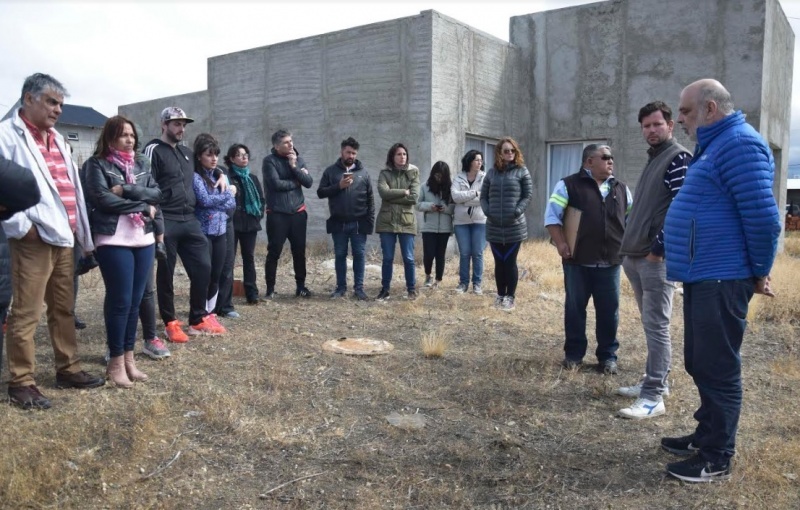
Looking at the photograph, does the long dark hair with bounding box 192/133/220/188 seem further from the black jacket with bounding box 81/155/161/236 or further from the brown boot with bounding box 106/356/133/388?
the brown boot with bounding box 106/356/133/388

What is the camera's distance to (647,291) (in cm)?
438

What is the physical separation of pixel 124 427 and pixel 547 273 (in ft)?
23.0

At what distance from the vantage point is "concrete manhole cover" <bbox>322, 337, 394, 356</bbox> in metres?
5.77

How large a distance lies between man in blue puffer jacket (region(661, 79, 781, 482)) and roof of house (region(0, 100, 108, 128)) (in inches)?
1846

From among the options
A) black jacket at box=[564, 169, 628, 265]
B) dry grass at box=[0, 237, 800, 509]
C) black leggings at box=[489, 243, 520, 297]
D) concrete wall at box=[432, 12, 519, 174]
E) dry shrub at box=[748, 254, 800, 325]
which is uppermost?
concrete wall at box=[432, 12, 519, 174]

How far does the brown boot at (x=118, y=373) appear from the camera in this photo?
4.56 meters

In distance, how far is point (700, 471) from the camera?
332 cm

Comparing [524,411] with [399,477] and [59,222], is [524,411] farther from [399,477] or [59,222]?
[59,222]

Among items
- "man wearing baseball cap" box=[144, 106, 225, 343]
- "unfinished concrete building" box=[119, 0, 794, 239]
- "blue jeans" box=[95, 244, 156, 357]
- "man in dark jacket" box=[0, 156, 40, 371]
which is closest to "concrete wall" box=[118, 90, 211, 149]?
"unfinished concrete building" box=[119, 0, 794, 239]

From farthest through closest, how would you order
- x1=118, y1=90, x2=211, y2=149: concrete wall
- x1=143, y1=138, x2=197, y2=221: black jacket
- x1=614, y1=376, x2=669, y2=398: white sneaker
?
x1=118, y1=90, x2=211, y2=149: concrete wall
x1=143, y1=138, x2=197, y2=221: black jacket
x1=614, y1=376, x2=669, y2=398: white sneaker

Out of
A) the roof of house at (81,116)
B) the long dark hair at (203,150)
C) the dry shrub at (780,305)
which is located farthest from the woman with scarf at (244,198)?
the roof of house at (81,116)

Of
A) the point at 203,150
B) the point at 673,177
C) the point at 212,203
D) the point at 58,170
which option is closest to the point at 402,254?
the point at 212,203

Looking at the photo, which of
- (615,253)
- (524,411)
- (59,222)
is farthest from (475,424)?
(59,222)

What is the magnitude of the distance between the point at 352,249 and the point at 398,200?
2.74ft
